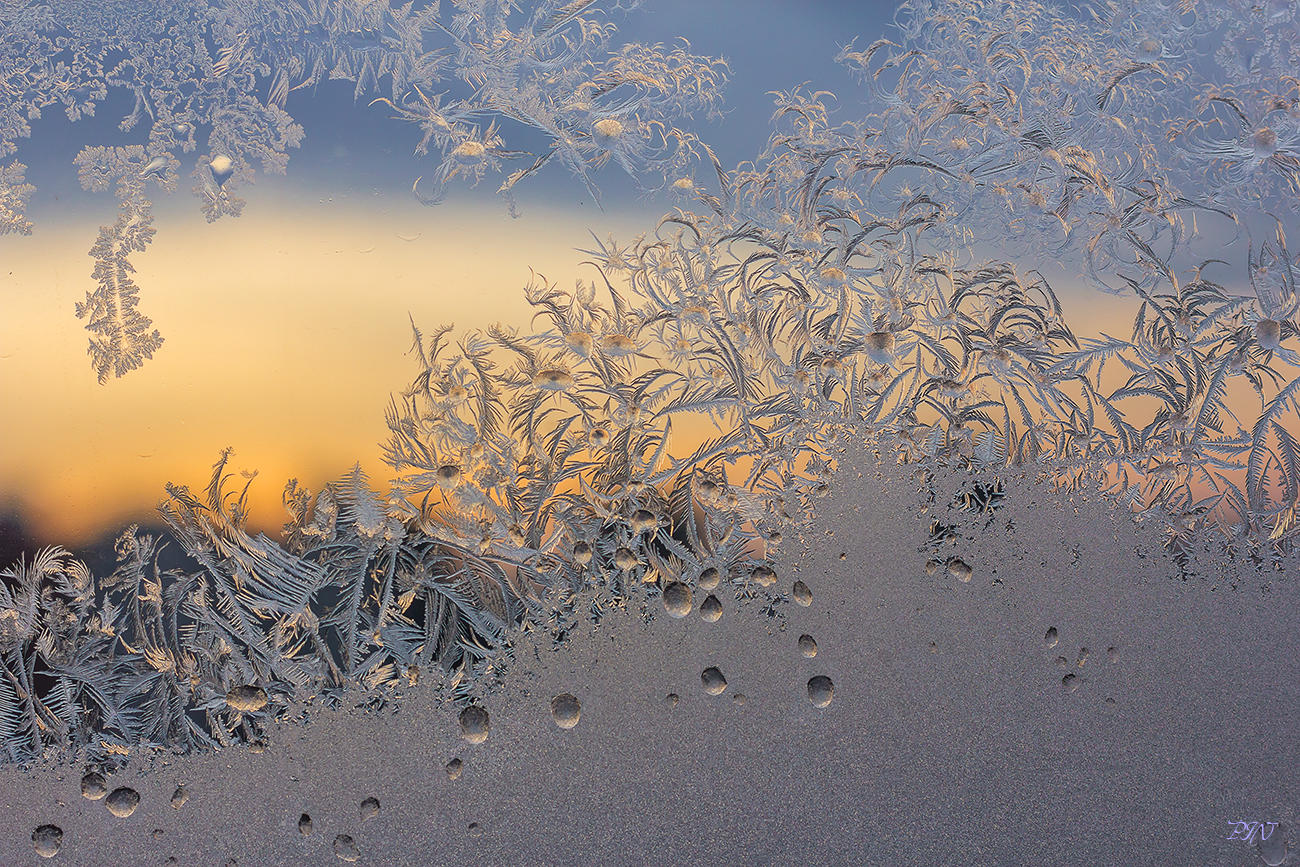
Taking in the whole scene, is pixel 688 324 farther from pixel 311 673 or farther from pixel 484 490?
pixel 311 673

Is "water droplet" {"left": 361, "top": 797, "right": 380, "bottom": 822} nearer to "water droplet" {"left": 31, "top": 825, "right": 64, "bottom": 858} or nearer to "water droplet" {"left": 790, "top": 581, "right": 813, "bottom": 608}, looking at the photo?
"water droplet" {"left": 31, "top": 825, "right": 64, "bottom": 858}

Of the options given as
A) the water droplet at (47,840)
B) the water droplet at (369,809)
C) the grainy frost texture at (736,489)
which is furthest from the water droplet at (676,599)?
the water droplet at (47,840)

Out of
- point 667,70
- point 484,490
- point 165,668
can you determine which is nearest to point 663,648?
point 484,490

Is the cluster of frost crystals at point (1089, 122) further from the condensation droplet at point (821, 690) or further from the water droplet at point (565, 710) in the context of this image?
the water droplet at point (565, 710)

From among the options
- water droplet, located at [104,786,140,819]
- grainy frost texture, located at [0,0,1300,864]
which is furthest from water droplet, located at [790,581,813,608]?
water droplet, located at [104,786,140,819]

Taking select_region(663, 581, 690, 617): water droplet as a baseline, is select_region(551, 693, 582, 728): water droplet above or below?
below

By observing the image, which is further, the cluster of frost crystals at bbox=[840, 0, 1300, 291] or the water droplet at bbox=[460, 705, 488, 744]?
the cluster of frost crystals at bbox=[840, 0, 1300, 291]

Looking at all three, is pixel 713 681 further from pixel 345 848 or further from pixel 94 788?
pixel 94 788
